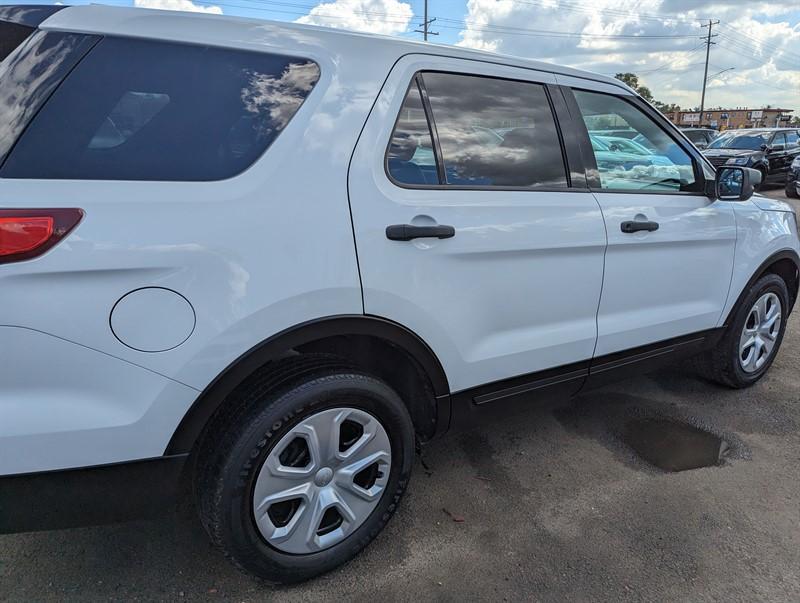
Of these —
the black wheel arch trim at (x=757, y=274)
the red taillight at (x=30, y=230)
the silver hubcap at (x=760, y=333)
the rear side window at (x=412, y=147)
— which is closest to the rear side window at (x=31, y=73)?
the red taillight at (x=30, y=230)

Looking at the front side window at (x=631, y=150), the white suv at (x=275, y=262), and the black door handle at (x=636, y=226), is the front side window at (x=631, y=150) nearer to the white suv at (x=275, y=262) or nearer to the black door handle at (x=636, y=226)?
the white suv at (x=275, y=262)

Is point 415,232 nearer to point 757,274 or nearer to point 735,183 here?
point 735,183

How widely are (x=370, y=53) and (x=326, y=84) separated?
0.24m

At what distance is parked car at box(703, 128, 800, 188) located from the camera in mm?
14656

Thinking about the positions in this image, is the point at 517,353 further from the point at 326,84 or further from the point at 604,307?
the point at 326,84

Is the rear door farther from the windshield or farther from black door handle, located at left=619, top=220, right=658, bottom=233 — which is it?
the windshield

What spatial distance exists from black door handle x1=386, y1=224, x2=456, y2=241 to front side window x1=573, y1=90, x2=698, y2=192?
107 centimetres

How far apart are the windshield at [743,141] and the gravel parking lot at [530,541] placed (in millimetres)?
14707

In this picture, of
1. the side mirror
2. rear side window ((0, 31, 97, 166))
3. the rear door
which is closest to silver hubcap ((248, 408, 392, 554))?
the rear door

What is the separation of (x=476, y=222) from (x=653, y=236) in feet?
3.74

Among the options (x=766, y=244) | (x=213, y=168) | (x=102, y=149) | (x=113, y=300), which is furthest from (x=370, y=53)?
(x=766, y=244)

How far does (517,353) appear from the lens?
2.47 m

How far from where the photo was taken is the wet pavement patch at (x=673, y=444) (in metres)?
3.02

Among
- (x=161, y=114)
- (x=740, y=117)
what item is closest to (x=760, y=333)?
(x=161, y=114)
